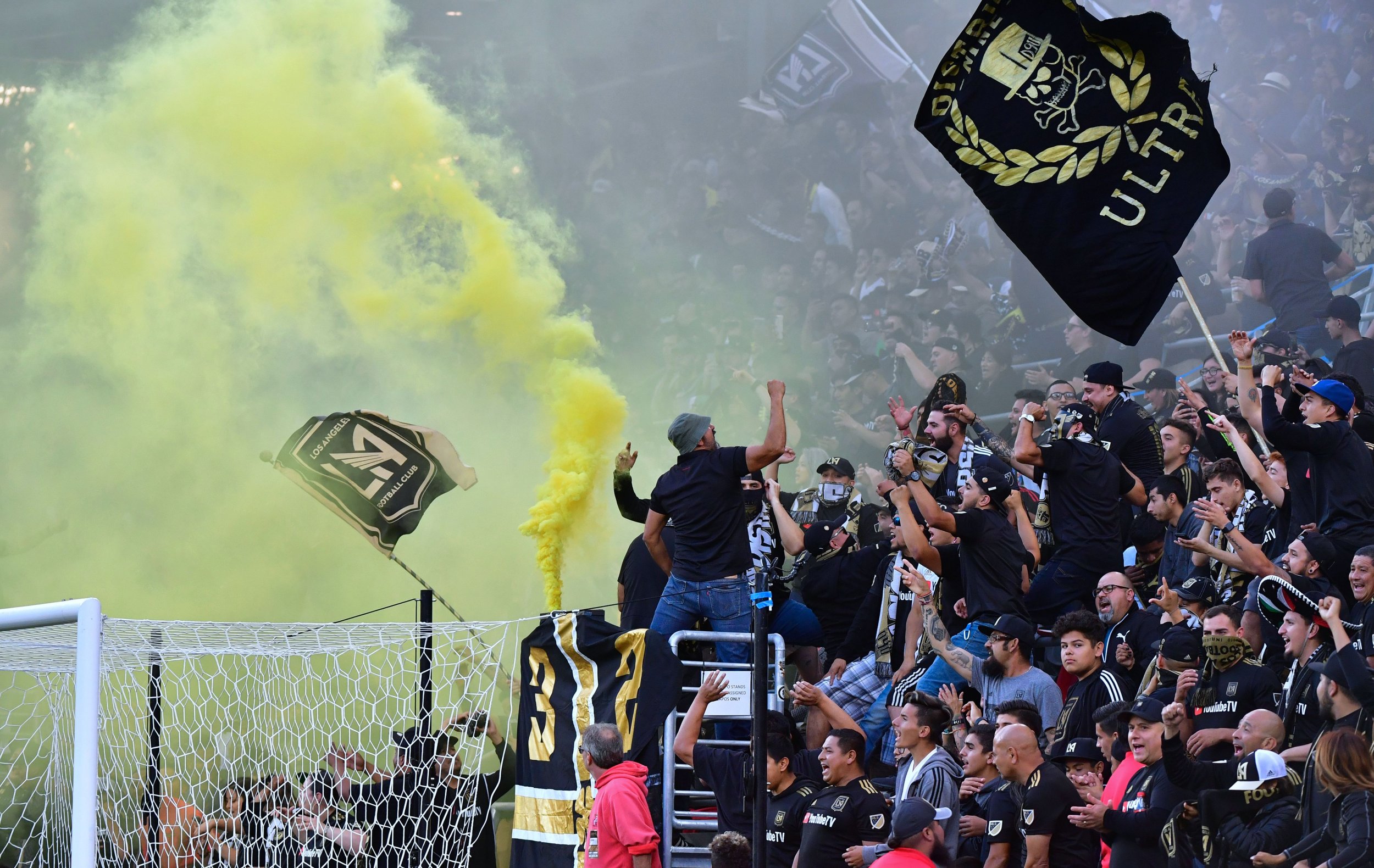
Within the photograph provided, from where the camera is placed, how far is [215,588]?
1456 centimetres

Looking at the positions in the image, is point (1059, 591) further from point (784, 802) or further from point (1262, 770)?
point (1262, 770)

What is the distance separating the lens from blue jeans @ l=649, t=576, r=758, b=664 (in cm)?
729

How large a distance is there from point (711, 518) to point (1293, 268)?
5.37m

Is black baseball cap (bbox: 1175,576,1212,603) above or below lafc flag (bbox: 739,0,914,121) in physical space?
below

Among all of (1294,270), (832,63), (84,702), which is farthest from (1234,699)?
(832,63)

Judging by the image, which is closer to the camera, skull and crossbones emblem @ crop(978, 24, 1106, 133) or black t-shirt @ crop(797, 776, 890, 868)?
skull and crossbones emblem @ crop(978, 24, 1106, 133)

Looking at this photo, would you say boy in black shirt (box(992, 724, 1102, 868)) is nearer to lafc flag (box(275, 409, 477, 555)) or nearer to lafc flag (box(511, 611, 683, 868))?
lafc flag (box(511, 611, 683, 868))

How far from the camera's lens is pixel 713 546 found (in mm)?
7297

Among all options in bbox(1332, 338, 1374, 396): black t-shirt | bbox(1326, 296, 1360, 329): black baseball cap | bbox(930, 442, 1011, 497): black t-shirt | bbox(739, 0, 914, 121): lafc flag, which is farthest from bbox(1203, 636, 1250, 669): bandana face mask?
bbox(739, 0, 914, 121): lafc flag

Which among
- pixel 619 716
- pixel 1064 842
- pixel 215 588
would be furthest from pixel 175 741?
pixel 1064 842

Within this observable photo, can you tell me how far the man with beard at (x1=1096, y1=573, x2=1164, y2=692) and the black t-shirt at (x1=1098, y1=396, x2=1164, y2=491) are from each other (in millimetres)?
1346

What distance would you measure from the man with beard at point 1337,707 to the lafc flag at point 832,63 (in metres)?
11.7

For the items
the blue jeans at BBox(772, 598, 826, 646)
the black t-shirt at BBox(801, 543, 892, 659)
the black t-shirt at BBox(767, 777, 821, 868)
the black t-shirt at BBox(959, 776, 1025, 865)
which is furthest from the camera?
the black t-shirt at BBox(801, 543, 892, 659)

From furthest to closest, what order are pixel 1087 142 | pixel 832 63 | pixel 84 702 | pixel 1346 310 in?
pixel 832 63 < pixel 1346 310 < pixel 1087 142 < pixel 84 702
